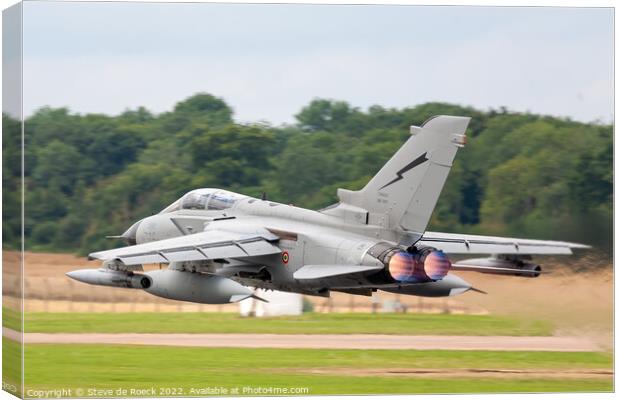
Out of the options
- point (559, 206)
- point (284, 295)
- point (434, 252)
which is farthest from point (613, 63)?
point (284, 295)

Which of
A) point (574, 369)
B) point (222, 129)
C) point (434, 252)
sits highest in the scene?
point (222, 129)

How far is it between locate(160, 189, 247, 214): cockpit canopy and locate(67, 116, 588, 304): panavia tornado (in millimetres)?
25

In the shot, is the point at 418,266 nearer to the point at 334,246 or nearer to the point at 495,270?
the point at 495,270

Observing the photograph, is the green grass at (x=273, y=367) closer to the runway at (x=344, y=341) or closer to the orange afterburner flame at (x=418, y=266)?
the runway at (x=344, y=341)

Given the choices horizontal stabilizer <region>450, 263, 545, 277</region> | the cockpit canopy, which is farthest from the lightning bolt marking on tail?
the cockpit canopy

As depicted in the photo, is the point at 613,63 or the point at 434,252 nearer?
the point at 434,252

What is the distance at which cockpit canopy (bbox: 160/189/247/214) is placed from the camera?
105 ft

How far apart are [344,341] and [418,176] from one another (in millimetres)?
3997

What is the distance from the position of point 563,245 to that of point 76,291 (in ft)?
31.7

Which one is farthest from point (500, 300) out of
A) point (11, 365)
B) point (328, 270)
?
point (11, 365)

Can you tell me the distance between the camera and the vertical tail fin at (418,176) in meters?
28.1

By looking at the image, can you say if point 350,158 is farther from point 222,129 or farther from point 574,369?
point 574,369

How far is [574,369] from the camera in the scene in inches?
1175

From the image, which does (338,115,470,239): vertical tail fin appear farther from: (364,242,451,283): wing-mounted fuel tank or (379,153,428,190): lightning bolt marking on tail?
(364,242,451,283): wing-mounted fuel tank
